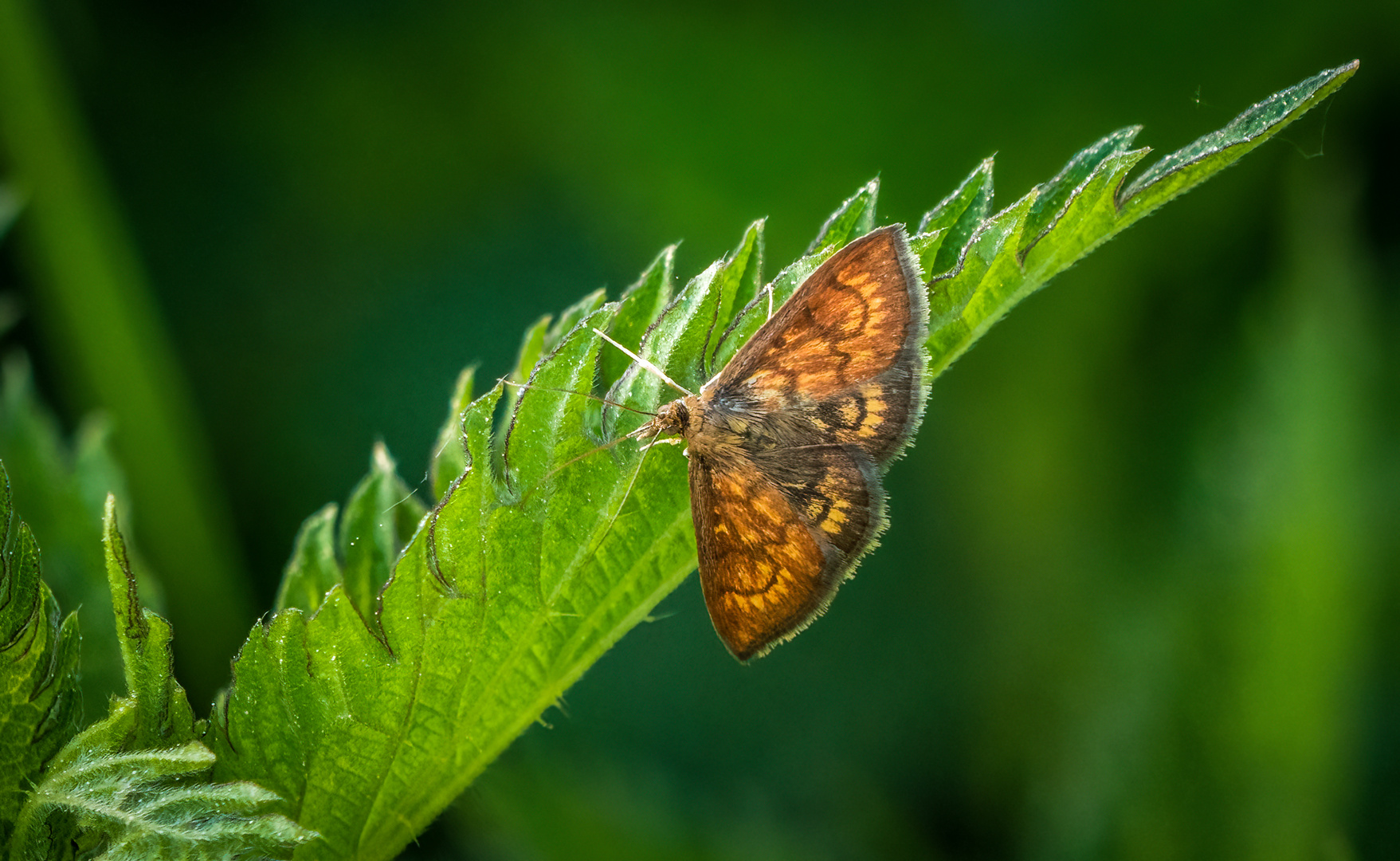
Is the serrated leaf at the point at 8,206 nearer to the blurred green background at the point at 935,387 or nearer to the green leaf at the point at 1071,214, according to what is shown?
the blurred green background at the point at 935,387

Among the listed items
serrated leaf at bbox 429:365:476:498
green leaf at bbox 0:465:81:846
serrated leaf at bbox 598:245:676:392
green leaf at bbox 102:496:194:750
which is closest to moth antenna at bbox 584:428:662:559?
serrated leaf at bbox 598:245:676:392

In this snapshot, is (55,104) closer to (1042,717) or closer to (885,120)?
(885,120)

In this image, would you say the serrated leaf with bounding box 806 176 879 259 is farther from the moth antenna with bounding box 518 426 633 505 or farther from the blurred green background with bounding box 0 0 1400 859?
the blurred green background with bounding box 0 0 1400 859

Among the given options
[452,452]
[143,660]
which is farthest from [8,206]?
[143,660]

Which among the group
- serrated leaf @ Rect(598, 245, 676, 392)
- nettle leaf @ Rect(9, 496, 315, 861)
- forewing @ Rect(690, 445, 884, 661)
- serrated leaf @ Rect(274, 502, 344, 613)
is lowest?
forewing @ Rect(690, 445, 884, 661)

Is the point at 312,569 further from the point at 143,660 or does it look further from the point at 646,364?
the point at 646,364
